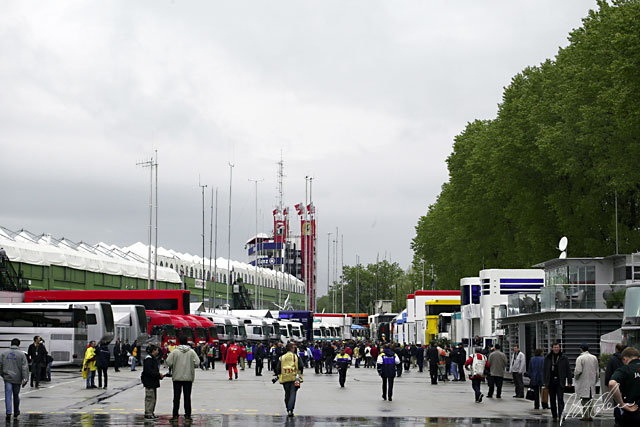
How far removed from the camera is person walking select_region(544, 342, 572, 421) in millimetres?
22516

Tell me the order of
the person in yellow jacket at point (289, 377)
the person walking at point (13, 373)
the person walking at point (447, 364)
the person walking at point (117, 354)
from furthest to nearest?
1. the person walking at point (117, 354)
2. the person walking at point (447, 364)
3. the person in yellow jacket at point (289, 377)
4. the person walking at point (13, 373)

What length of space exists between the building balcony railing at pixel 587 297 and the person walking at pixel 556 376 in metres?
12.0

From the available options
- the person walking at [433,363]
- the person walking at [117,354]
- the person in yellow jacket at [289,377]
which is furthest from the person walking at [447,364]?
the person in yellow jacket at [289,377]

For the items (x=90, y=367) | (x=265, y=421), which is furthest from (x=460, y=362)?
(x=265, y=421)

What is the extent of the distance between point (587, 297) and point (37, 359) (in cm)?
1749

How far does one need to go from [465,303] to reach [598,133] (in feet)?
55.9

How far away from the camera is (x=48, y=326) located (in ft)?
150

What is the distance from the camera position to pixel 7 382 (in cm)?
2095

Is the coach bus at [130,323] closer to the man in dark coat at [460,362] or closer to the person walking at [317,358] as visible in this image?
the person walking at [317,358]

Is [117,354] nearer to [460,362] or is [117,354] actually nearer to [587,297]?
[460,362]

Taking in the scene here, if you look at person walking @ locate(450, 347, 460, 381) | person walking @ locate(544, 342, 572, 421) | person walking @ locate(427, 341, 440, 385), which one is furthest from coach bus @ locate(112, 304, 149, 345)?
person walking @ locate(544, 342, 572, 421)

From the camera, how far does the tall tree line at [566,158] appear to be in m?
37.0

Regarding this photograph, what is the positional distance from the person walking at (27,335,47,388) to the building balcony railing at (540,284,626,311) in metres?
16.3

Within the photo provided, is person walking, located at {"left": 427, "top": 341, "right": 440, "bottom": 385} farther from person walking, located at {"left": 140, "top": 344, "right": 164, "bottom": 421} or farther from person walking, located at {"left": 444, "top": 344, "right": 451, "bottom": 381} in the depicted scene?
person walking, located at {"left": 140, "top": 344, "right": 164, "bottom": 421}
